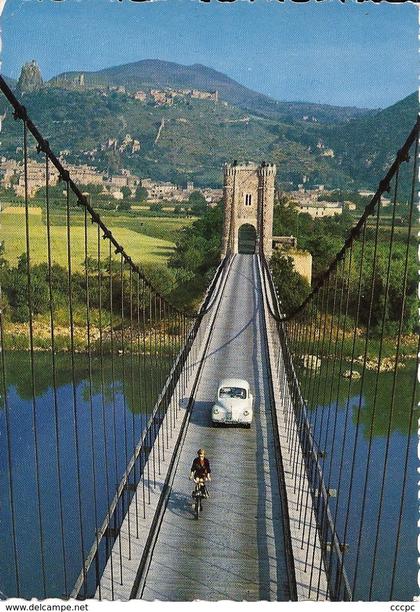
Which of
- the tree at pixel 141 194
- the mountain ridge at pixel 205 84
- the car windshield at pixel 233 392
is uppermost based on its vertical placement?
the mountain ridge at pixel 205 84

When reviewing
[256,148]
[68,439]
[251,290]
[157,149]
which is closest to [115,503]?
[68,439]

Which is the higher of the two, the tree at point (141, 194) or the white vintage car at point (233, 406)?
the tree at point (141, 194)

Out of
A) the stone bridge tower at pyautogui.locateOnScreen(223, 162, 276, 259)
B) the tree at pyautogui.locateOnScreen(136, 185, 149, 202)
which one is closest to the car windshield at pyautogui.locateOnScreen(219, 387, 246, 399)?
the stone bridge tower at pyautogui.locateOnScreen(223, 162, 276, 259)

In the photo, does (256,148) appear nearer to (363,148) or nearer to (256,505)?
(363,148)

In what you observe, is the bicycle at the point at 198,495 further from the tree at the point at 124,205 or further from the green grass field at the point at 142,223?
the tree at the point at 124,205

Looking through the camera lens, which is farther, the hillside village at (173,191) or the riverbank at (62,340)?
the hillside village at (173,191)

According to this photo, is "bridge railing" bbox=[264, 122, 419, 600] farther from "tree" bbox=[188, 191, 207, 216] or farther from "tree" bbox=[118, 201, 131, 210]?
"tree" bbox=[188, 191, 207, 216]

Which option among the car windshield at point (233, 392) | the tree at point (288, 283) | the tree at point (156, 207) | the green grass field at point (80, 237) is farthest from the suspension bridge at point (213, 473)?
the tree at point (156, 207)
